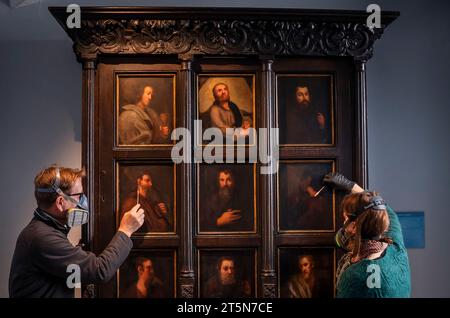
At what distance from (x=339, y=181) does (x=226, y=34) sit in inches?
52.9

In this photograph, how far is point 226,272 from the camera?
394 cm

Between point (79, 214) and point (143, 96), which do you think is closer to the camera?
point (79, 214)

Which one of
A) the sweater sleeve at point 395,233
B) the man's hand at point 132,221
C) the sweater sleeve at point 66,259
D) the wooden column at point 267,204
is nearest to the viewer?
the sweater sleeve at point 66,259

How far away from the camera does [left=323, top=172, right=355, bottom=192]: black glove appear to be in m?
3.92

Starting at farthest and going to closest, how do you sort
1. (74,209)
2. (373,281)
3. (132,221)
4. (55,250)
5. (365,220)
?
(132,221)
(74,209)
(55,250)
(365,220)
(373,281)

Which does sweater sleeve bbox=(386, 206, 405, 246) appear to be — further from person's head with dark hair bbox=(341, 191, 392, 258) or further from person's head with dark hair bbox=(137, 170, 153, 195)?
person's head with dark hair bbox=(137, 170, 153, 195)

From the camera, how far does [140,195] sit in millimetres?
3922

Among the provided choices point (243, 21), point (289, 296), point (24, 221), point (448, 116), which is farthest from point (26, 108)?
point (448, 116)

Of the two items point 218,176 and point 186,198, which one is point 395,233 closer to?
point 218,176

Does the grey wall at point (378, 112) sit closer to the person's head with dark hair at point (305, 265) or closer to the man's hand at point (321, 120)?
the man's hand at point (321, 120)

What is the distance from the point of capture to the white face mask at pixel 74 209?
3.24m

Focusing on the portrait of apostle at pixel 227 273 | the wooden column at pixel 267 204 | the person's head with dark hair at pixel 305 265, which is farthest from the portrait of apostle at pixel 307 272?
the portrait of apostle at pixel 227 273

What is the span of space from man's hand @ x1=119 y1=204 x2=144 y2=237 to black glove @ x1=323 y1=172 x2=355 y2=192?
1.35 m

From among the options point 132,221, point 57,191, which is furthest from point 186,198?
point 57,191
